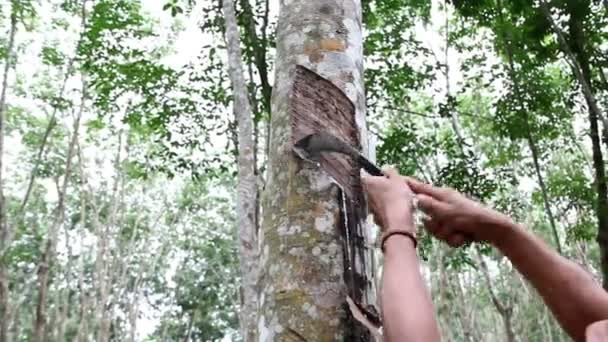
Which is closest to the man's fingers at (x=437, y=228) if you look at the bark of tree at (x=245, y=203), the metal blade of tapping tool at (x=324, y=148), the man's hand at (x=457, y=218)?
the man's hand at (x=457, y=218)

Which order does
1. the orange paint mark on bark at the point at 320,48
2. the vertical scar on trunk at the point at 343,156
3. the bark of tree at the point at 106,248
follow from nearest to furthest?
the vertical scar on trunk at the point at 343,156 → the orange paint mark on bark at the point at 320,48 → the bark of tree at the point at 106,248

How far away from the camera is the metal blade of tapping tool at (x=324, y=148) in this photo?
1.62 m

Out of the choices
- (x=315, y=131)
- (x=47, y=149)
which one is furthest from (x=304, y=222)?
(x=47, y=149)

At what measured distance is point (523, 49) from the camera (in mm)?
7145

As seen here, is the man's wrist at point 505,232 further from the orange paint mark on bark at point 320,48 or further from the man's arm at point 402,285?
the orange paint mark on bark at point 320,48

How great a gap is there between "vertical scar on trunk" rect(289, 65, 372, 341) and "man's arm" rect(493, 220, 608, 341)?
343mm

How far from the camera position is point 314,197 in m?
1.57

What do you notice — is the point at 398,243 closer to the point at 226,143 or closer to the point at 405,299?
the point at 405,299

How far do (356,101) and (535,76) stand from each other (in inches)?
224

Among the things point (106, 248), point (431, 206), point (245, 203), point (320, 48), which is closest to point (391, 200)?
point (431, 206)

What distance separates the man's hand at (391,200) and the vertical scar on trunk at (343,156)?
84 millimetres

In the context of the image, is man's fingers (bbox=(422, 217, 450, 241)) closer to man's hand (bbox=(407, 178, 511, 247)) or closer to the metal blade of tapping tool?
man's hand (bbox=(407, 178, 511, 247))

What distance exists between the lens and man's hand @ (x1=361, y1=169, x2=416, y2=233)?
1.31 metres

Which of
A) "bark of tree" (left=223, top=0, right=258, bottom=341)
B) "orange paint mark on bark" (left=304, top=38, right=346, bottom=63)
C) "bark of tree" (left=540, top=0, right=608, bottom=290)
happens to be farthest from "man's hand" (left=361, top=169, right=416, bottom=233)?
"bark of tree" (left=540, top=0, right=608, bottom=290)
